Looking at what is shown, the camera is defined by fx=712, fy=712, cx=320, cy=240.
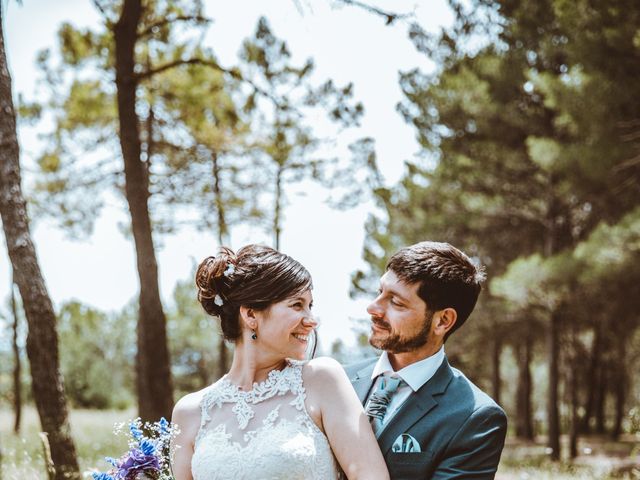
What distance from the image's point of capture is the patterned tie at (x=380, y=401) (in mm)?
3086

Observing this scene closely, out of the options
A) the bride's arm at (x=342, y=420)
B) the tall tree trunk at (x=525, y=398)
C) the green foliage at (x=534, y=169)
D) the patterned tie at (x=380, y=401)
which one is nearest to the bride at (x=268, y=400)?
the bride's arm at (x=342, y=420)

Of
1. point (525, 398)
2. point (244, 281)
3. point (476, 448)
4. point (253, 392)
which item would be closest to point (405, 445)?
point (476, 448)

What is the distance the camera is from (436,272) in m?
3.20

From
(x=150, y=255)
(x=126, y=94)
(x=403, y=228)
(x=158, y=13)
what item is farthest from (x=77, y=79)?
(x=403, y=228)

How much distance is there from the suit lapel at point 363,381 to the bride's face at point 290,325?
1.13ft

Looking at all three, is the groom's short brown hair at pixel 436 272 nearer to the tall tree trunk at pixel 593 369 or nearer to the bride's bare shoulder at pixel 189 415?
the bride's bare shoulder at pixel 189 415

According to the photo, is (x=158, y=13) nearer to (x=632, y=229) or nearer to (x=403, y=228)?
(x=632, y=229)

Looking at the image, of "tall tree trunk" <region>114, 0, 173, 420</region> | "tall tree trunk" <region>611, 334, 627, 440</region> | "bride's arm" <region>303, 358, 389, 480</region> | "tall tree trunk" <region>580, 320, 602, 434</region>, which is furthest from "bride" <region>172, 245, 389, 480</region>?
"tall tree trunk" <region>611, 334, 627, 440</region>

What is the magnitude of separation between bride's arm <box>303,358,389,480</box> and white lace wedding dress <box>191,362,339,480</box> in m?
0.06

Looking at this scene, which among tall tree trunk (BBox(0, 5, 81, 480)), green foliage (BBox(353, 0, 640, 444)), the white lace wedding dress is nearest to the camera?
the white lace wedding dress

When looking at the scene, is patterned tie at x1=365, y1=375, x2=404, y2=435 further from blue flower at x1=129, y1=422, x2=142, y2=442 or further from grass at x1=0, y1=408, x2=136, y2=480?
grass at x1=0, y1=408, x2=136, y2=480

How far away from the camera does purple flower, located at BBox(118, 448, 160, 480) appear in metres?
3.01

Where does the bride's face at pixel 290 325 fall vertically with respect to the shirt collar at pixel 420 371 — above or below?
above

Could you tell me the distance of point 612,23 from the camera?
42.1ft
